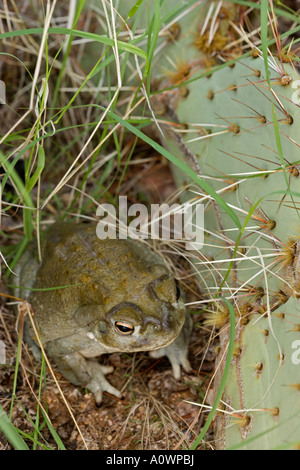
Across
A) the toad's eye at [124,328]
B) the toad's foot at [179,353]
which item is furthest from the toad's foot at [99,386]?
the toad's eye at [124,328]

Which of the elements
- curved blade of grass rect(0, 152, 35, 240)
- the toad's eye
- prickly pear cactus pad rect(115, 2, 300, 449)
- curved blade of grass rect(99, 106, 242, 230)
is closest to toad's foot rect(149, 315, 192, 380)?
prickly pear cactus pad rect(115, 2, 300, 449)

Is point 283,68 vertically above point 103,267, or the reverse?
point 283,68

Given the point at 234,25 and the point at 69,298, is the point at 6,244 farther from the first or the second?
the point at 234,25

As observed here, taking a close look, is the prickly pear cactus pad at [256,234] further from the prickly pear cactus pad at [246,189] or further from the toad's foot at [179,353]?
the toad's foot at [179,353]

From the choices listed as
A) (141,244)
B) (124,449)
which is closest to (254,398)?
(124,449)

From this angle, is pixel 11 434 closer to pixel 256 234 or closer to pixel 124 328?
pixel 124 328

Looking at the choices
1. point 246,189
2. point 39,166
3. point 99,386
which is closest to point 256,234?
point 246,189
